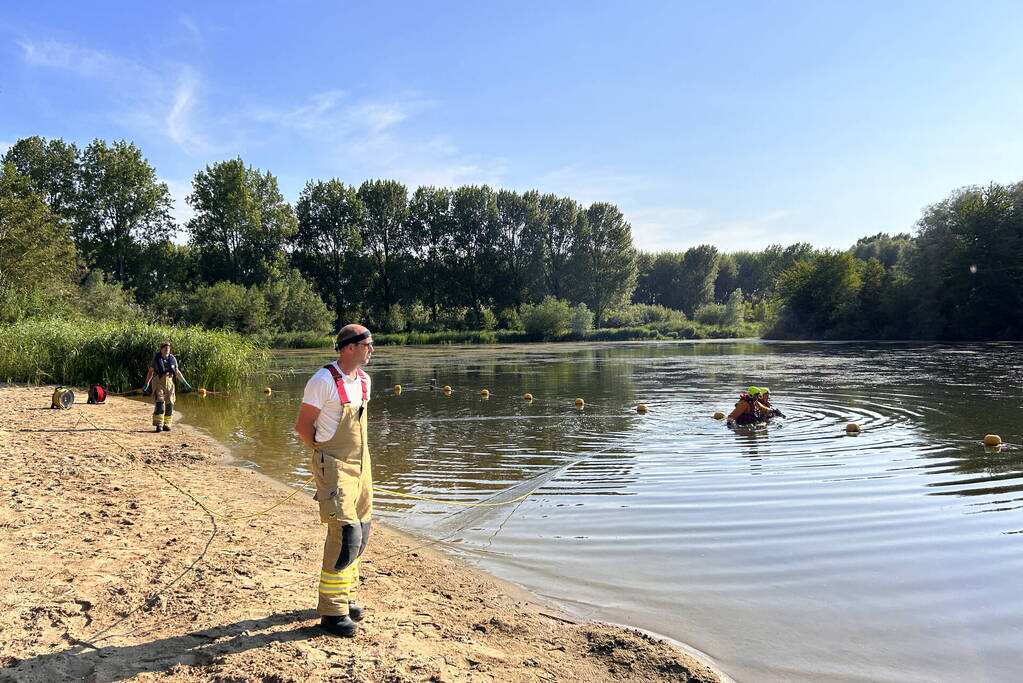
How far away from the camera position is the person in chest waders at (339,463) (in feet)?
15.3

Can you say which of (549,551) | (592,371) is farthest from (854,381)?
(549,551)

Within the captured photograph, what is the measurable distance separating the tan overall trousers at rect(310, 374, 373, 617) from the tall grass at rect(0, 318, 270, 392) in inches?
819

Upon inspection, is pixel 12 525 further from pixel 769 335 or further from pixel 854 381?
pixel 769 335

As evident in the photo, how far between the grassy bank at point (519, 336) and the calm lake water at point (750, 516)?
46105mm

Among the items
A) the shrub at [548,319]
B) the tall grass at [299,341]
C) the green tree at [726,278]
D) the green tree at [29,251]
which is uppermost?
the green tree at [726,278]

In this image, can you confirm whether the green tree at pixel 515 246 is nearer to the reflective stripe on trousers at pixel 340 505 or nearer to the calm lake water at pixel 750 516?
the calm lake water at pixel 750 516

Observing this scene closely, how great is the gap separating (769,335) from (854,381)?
56530 millimetres

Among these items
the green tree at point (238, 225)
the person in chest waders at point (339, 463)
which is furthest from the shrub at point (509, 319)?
the person in chest waders at point (339, 463)

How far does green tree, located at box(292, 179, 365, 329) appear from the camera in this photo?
83375 mm

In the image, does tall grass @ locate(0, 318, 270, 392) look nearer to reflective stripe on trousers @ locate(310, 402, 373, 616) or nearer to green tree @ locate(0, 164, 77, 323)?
green tree @ locate(0, 164, 77, 323)

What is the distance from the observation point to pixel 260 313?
6053cm

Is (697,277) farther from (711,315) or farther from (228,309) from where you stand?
(228,309)

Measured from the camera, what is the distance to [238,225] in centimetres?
7400

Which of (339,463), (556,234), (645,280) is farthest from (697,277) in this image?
(339,463)
